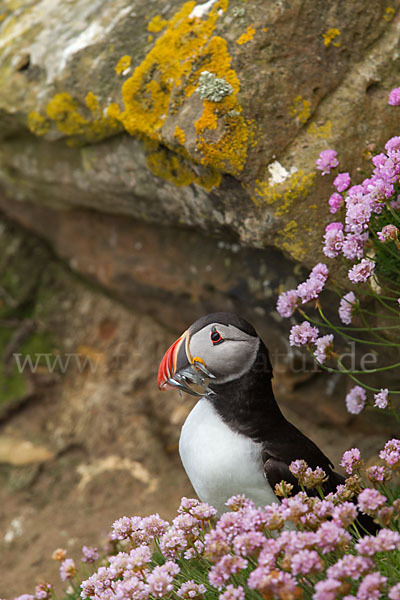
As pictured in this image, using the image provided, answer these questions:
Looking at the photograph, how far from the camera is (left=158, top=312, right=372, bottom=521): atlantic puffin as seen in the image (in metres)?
3.22

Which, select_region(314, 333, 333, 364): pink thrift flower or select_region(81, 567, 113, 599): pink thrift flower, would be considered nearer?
select_region(81, 567, 113, 599): pink thrift flower

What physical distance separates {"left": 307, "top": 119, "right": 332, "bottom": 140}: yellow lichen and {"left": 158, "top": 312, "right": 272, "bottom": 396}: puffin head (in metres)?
1.37

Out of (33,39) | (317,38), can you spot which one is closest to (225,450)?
(317,38)

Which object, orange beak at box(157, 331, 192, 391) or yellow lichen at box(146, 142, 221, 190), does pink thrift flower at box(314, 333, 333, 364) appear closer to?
orange beak at box(157, 331, 192, 391)

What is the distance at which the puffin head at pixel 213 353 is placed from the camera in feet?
10.9

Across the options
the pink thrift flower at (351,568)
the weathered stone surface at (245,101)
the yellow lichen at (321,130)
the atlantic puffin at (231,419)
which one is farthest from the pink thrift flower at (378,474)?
the yellow lichen at (321,130)

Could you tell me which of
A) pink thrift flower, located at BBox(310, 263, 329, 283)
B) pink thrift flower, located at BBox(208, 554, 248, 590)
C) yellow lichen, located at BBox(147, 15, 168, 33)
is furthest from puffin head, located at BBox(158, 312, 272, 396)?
yellow lichen, located at BBox(147, 15, 168, 33)

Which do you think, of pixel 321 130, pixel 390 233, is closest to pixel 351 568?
pixel 390 233

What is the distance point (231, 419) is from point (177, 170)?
189 centimetres

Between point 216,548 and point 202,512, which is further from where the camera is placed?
point 202,512

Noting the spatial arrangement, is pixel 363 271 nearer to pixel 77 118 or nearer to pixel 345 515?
pixel 345 515

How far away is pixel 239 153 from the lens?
389cm

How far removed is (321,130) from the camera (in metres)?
3.97

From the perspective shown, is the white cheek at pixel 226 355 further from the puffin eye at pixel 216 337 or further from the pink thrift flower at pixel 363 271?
the pink thrift flower at pixel 363 271
